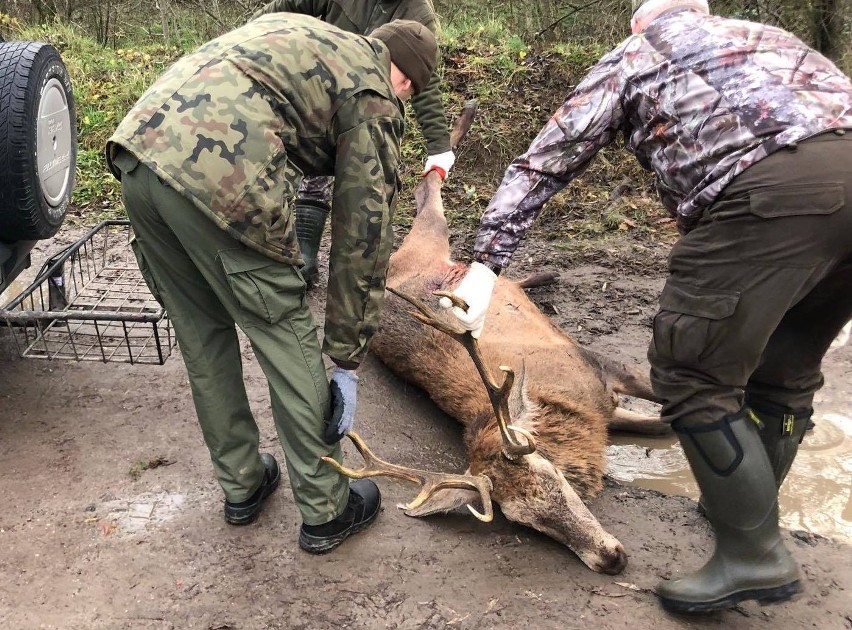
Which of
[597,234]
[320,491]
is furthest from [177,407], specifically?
[597,234]

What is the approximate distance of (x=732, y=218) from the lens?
2.25 m

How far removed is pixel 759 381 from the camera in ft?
9.35

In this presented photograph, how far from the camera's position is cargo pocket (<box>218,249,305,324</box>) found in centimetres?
239

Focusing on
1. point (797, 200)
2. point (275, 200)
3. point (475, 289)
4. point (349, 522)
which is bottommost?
point (349, 522)

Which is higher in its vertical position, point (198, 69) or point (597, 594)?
point (198, 69)

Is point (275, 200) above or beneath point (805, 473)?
above

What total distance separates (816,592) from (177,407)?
11.0 ft

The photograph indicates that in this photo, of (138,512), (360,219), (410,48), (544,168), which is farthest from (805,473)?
(138,512)

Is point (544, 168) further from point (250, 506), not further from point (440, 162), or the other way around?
point (440, 162)

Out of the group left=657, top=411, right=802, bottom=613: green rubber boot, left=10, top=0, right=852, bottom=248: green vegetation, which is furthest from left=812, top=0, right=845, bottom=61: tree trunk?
left=657, top=411, right=802, bottom=613: green rubber boot

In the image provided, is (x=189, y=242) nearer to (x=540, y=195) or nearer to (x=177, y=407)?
(x=540, y=195)

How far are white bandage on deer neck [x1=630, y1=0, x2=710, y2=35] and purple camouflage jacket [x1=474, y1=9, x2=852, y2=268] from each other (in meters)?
0.08

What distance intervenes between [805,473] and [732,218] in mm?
2034

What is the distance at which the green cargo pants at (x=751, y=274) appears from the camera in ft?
7.00
